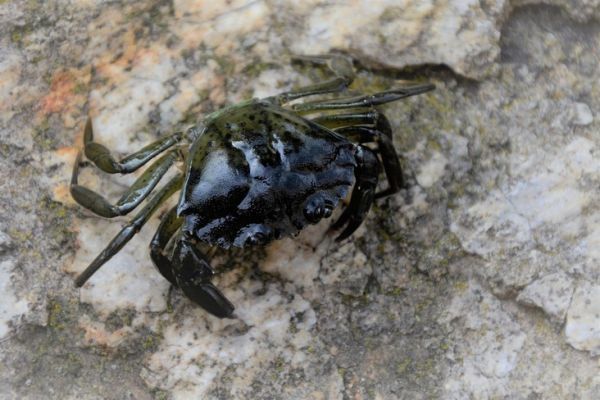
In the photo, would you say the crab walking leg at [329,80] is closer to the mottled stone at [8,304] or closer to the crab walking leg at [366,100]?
the crab walking leg at [366,100]

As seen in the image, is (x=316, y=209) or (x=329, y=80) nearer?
(x=316, y=209)

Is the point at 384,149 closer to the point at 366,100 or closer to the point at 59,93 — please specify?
the point at 366,100

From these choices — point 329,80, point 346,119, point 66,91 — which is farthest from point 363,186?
point 66,91

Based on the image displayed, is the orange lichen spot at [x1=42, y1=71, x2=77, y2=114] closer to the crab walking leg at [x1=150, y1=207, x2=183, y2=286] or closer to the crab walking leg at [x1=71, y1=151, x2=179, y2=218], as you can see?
the crab walking leg at [x1=71, y1=151, x2=179, y2=218]

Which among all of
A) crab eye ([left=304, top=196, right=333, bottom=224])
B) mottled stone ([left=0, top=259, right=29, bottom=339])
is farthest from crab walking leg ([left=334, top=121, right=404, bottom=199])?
mottled stone ([left=0, top=259, right=29, bottom=339])

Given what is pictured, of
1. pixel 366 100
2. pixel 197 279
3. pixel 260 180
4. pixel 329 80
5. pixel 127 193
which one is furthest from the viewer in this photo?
pixel 329 80

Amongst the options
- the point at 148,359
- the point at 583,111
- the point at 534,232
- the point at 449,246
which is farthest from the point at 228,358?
the point at 583,111

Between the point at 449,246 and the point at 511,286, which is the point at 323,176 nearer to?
the point at 449,246
